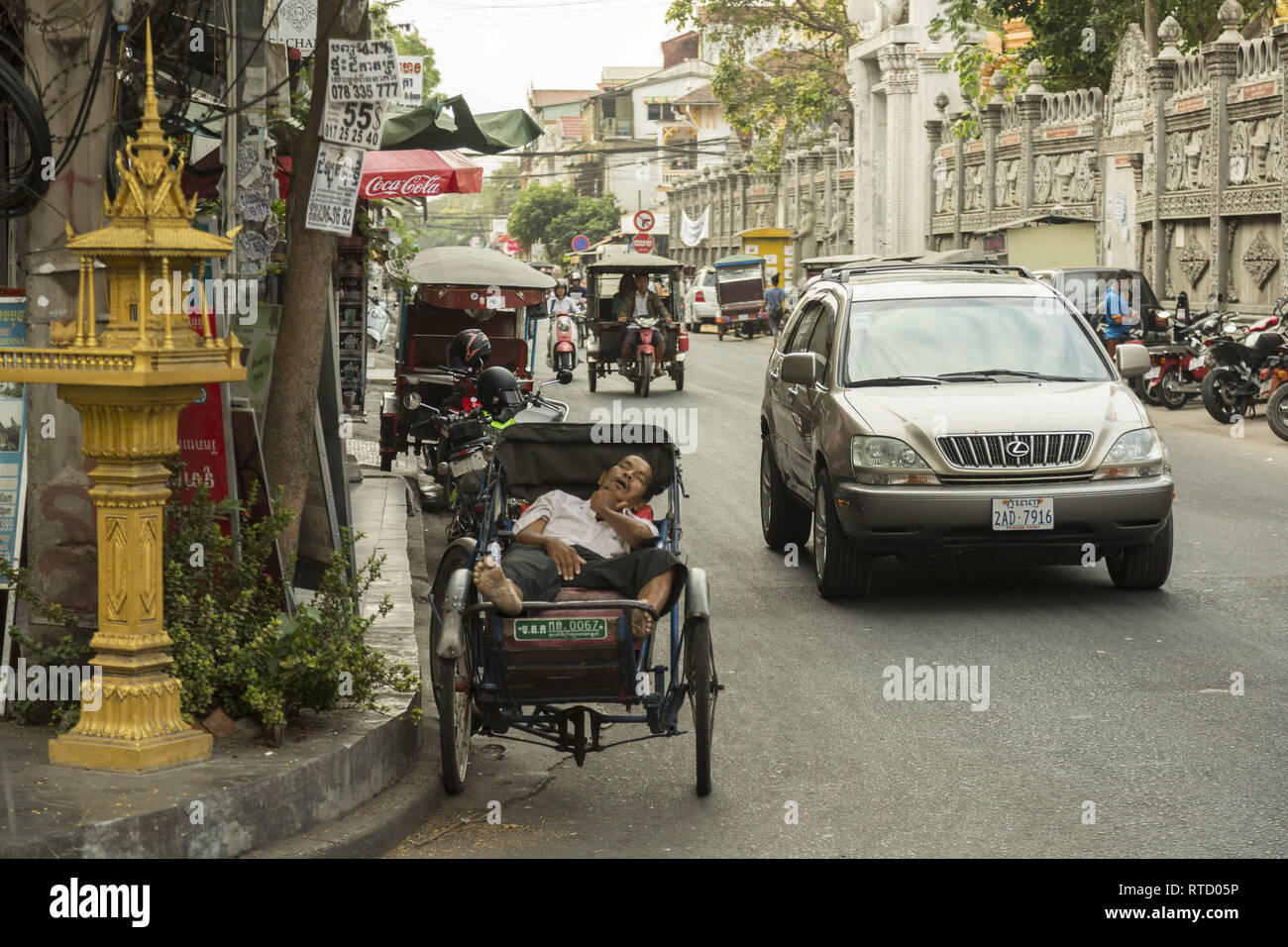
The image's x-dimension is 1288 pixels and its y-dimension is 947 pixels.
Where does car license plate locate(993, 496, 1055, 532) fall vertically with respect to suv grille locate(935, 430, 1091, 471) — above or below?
below

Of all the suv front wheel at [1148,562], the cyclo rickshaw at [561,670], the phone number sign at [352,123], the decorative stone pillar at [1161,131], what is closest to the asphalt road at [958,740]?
the suv front wheel at [1148,562]

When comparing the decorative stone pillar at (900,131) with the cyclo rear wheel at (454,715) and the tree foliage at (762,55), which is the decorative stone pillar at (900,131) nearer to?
the tree foliage at (762,55)

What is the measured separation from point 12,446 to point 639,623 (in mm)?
2532

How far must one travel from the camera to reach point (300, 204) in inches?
280

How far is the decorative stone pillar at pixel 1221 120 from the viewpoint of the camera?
28.2 m

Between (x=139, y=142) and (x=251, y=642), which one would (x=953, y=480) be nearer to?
(x=251, y=642)

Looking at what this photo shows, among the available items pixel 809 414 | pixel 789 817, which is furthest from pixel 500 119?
pixel 789 817

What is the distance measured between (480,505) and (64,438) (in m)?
1.90

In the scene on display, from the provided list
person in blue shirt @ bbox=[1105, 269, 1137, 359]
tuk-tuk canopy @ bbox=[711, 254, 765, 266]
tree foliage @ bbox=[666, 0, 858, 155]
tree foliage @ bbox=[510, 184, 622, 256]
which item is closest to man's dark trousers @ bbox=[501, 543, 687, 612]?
person in blue shirt @ bbox=[1105, 269, 1137, 359]

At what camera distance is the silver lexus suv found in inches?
362

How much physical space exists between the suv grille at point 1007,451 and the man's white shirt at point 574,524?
2799 mm

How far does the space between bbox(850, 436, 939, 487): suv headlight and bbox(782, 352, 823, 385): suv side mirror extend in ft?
2.57

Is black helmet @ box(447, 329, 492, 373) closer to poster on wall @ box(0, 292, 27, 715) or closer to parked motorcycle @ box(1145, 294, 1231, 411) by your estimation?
poster on wall @ box(0, 292, 27, 715)

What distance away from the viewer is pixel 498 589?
5.90 m
